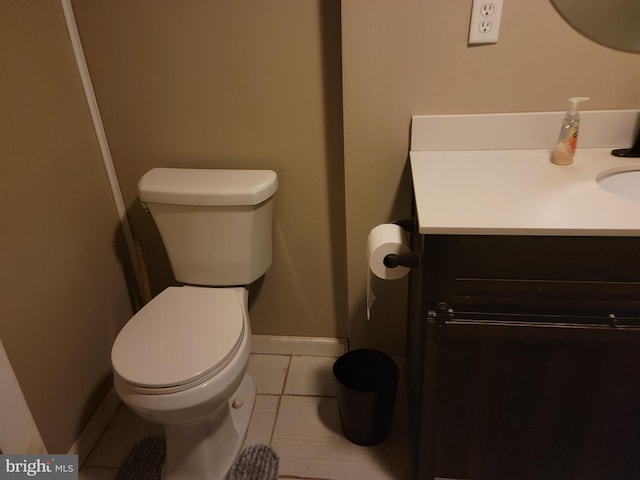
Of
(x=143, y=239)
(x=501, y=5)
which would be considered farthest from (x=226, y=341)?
(x=501, y=5)

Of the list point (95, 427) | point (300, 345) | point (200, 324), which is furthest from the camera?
point (300, 345)

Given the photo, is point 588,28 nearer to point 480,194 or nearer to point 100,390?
point 480,194

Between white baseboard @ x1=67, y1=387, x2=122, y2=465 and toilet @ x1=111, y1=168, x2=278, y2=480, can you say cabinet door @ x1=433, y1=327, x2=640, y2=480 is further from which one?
white baseboard @ x1=67, y1=387, x2=122, y2=465

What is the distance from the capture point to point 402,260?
3.38 ft

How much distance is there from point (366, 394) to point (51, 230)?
105 cm

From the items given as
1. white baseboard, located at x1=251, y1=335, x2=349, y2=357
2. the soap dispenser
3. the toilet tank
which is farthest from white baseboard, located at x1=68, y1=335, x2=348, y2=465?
the soap dispenser

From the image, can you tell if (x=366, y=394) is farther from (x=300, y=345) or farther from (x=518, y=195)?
(x=518, y=195)

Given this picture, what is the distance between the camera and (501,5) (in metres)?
1.08

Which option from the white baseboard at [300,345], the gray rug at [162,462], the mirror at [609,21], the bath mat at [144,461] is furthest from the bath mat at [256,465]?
the mirror at [609,21]

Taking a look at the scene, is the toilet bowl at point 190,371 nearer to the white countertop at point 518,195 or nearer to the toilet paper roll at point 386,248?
the toilet paper roll at point 386,248

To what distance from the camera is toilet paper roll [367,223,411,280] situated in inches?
40.7

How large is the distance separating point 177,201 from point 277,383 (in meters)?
0.80

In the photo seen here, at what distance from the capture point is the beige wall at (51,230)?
117cm

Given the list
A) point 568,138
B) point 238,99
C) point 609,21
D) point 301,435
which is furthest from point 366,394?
point 609,21
